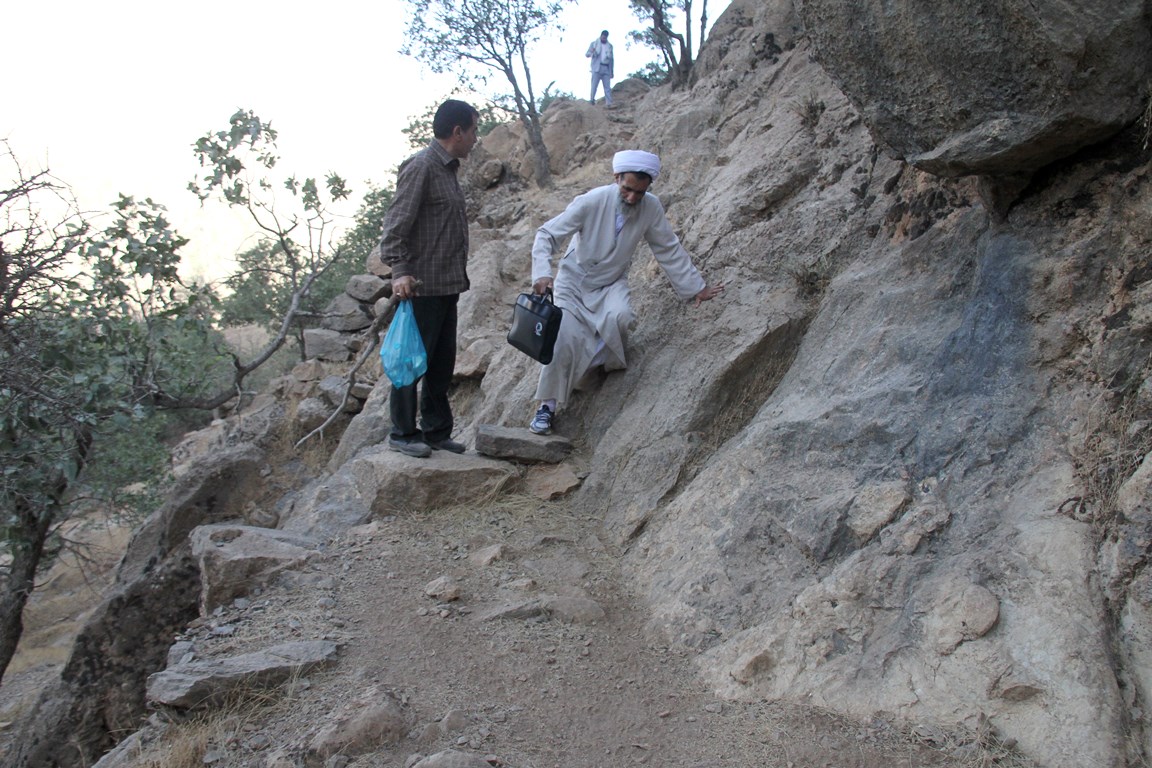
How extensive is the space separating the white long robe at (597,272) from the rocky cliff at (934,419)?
317 millimetres

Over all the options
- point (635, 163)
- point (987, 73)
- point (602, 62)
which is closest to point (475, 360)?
point (635, 163)

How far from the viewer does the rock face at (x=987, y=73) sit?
3.01 metres

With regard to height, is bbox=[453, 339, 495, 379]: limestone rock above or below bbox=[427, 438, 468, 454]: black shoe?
above

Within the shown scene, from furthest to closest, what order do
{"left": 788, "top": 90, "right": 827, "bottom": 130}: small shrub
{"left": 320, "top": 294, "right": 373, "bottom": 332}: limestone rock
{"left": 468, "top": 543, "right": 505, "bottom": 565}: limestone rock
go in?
{"left": 320, "top": 294, "right": 373, "bottom": 332}: limestone rock
{"left": 788, "top": 90, "right": 827, "bottom": 130}: small shrub
{"left": 468, "top": 543, "right": 505, "bottom": 565}: limestone rock

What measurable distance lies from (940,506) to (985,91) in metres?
1.60

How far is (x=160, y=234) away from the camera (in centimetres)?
591

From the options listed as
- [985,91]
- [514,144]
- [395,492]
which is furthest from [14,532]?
[514,144]

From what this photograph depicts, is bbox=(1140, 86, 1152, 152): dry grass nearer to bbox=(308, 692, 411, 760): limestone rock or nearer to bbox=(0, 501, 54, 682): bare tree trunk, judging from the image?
bbox=(308, 692, 411, 760): limestone rock

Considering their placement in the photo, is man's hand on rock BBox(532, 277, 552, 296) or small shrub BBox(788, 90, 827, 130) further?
small shrub BBox(788, 90, 827, 130)

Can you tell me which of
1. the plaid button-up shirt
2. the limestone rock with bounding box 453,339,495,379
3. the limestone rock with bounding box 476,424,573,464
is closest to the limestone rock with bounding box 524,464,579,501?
the limestone rock with bounding box 476,424,573,464

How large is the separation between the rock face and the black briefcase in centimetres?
195

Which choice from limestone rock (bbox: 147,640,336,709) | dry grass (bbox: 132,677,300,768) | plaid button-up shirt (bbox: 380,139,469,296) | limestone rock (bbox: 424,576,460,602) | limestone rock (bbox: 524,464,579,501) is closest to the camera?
dry grass (bbox: 132,677,300,768)

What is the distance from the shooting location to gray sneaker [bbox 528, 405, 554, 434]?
5289mm

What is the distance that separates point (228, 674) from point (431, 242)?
97.9 inches
